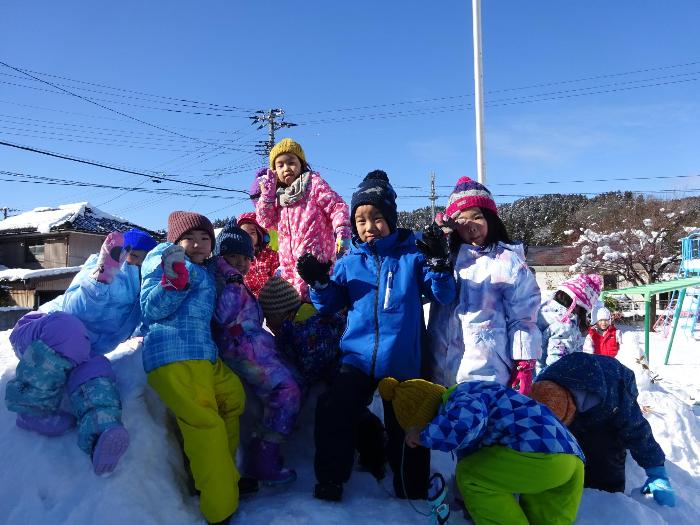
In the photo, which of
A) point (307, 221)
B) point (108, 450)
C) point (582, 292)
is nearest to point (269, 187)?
point (307, 221)

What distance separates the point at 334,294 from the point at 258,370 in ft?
2.15

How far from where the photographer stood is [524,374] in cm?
292

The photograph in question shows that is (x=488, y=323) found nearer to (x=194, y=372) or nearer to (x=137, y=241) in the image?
(x=194, y=372)

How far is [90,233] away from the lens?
20844mm

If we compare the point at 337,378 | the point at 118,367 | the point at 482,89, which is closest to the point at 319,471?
the point at 337,378

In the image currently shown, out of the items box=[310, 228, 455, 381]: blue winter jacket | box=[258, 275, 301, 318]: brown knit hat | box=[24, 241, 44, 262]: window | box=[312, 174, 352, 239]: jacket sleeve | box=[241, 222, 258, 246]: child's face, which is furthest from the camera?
box=[24, 241, 44, 262]: window

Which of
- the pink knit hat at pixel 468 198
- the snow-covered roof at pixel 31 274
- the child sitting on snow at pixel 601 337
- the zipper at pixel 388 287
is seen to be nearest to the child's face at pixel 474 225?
the pink knit hat at pixel 468 198

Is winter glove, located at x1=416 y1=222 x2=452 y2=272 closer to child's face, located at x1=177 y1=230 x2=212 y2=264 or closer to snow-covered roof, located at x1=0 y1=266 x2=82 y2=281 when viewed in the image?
child's face, located at x1=177 y1=230 x2=212 y2=264

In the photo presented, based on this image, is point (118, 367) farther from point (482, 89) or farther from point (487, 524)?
point (482, 89)

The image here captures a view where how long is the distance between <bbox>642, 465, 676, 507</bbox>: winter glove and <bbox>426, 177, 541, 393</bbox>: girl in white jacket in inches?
35.7

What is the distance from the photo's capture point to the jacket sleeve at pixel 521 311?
287cm

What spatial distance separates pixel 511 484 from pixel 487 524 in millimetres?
217

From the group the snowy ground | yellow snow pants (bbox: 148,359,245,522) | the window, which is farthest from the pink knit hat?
the window

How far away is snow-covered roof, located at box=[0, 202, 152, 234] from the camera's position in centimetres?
2075
